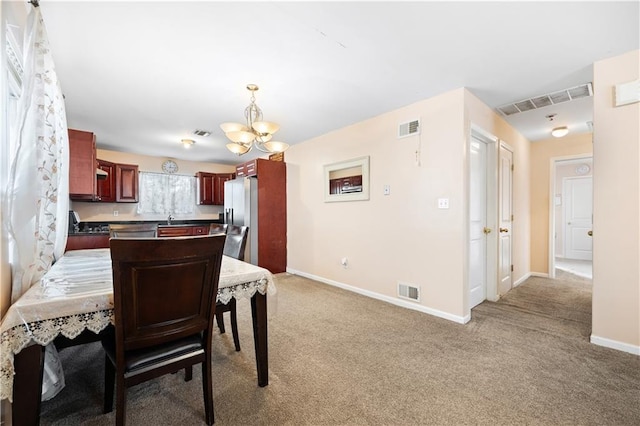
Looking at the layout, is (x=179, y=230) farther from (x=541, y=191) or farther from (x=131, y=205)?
(x=541, y=191)

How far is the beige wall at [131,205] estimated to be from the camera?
513 centimetres

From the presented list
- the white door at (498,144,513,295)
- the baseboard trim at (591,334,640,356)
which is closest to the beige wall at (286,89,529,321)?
the white door at (498,144,513,295)

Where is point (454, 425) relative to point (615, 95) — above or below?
below

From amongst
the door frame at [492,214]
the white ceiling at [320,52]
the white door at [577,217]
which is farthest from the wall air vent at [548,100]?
the white door at [577,217]

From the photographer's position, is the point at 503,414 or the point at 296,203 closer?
the point at 503,414

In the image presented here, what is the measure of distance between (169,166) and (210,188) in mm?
977

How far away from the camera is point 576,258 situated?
6531mm

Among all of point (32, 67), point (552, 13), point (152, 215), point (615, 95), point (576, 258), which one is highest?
point (552, 13)

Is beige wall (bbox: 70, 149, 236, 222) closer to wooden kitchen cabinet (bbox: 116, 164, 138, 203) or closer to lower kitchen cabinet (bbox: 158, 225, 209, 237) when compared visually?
wooden kitchen cabinet (bbox: 116, 164, 138, 203)

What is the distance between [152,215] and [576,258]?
10001 mm

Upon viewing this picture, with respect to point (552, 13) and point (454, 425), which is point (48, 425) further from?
point (552, 13)

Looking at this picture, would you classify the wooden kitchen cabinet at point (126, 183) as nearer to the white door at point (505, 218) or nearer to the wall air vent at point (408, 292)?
the wall air vent at point (408, 292)

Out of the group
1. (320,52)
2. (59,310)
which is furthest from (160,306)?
(320,52)

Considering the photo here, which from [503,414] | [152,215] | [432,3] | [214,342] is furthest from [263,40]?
[152,215]
